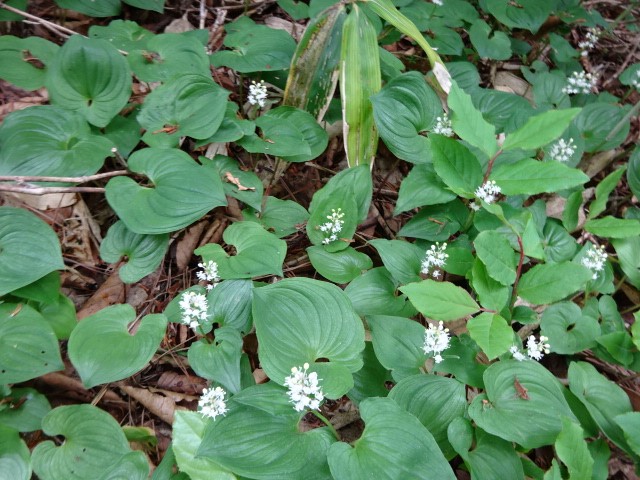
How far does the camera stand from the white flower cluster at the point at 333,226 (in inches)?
84.9

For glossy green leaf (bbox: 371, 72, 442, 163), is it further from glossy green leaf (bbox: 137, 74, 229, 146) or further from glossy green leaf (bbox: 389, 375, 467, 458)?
glossy green leaf (bbox: 389, 375, 467, 458)

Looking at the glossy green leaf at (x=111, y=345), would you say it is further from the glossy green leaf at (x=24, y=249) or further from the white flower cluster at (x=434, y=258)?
the white flower cluster at (x=434, y=258)

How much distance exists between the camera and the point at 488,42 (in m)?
3.19

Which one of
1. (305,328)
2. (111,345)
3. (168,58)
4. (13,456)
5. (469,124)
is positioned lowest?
(13,456)

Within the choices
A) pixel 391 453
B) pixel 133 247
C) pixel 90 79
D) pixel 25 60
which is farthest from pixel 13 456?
pixel 25 60

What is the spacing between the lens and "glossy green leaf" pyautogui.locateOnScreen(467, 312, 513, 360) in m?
1.65

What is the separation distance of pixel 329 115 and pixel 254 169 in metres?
0.62

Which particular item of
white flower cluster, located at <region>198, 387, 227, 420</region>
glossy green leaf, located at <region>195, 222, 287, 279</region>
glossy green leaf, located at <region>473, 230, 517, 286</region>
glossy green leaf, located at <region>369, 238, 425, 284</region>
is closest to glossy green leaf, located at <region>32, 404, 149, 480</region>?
white flower cluster, located at <region>198, 387, 227, 420</region>

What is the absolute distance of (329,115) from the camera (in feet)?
9.25

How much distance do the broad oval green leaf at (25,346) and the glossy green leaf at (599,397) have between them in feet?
7.16

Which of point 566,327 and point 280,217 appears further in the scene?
point 280,217

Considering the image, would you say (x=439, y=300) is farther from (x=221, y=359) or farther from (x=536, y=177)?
(x=221, y=359)

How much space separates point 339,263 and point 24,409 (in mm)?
1452

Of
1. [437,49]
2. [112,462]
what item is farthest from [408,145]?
[112,462]
